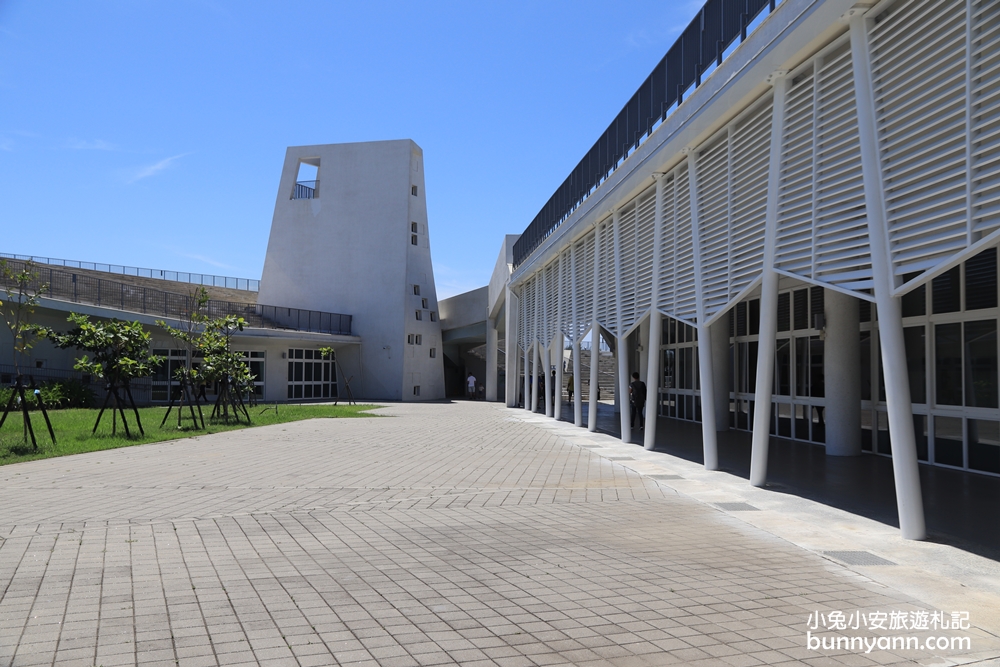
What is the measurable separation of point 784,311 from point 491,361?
91.3 feet

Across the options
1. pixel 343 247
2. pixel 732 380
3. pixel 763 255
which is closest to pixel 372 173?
pixel 343 247

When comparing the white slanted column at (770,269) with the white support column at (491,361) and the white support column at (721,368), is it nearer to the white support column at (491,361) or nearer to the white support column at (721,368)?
the white support column at (721,368)

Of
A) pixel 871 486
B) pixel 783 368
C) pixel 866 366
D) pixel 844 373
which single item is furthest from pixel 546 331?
pixel 871 486

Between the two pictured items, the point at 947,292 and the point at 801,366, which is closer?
the point at 947,292

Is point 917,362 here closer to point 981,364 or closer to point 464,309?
point 981,364

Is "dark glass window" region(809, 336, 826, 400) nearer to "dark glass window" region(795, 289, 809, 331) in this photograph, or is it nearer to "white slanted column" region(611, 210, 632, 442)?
"dark glass window" region(795, 289, 809, 331)

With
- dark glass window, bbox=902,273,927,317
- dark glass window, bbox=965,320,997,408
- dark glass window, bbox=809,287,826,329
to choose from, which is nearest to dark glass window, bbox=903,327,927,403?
dark glass window, bbox=902,273,927,317

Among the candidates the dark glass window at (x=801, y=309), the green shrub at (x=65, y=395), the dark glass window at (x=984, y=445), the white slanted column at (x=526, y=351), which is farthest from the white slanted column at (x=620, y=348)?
the green shrub at (x=65, y=395)

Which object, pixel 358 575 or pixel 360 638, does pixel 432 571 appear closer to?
pixel 358 575

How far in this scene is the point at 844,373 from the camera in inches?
516

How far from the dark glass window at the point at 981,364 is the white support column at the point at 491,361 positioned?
32035mm

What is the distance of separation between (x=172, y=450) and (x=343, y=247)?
1150 inches

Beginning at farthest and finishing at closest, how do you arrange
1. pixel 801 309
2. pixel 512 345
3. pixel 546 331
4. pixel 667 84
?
pixel 512 345, pixel 546 331, pixel 801 309, pixel 667 84

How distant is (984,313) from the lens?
1038cm
